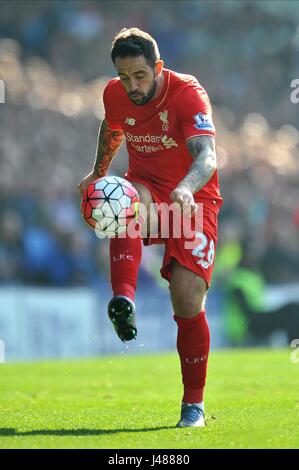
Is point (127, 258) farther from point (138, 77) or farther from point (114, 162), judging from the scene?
point (114, 162)

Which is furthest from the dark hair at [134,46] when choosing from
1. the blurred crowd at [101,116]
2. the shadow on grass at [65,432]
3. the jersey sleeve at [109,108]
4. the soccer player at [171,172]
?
the blurred crowd at [101,116]

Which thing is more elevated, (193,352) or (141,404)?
(193,352)

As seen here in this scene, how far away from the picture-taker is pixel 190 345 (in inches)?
247

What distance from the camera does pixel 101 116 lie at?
56.7 ft

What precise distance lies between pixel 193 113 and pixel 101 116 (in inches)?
443

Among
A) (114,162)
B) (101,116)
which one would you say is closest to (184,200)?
(114,162)

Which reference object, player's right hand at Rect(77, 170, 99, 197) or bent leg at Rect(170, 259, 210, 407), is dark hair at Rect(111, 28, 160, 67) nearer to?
player's right hand at Rect(77, 170, 99, 197)

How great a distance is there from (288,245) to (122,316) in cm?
1081

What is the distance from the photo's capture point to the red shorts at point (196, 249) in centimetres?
622

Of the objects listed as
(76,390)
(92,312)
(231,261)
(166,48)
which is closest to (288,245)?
(231,261)

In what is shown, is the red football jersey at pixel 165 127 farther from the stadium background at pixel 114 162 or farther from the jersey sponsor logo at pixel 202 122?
the stadium background at pixel 114 162

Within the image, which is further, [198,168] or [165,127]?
[165,127]

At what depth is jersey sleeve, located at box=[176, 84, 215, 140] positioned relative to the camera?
6117mm
